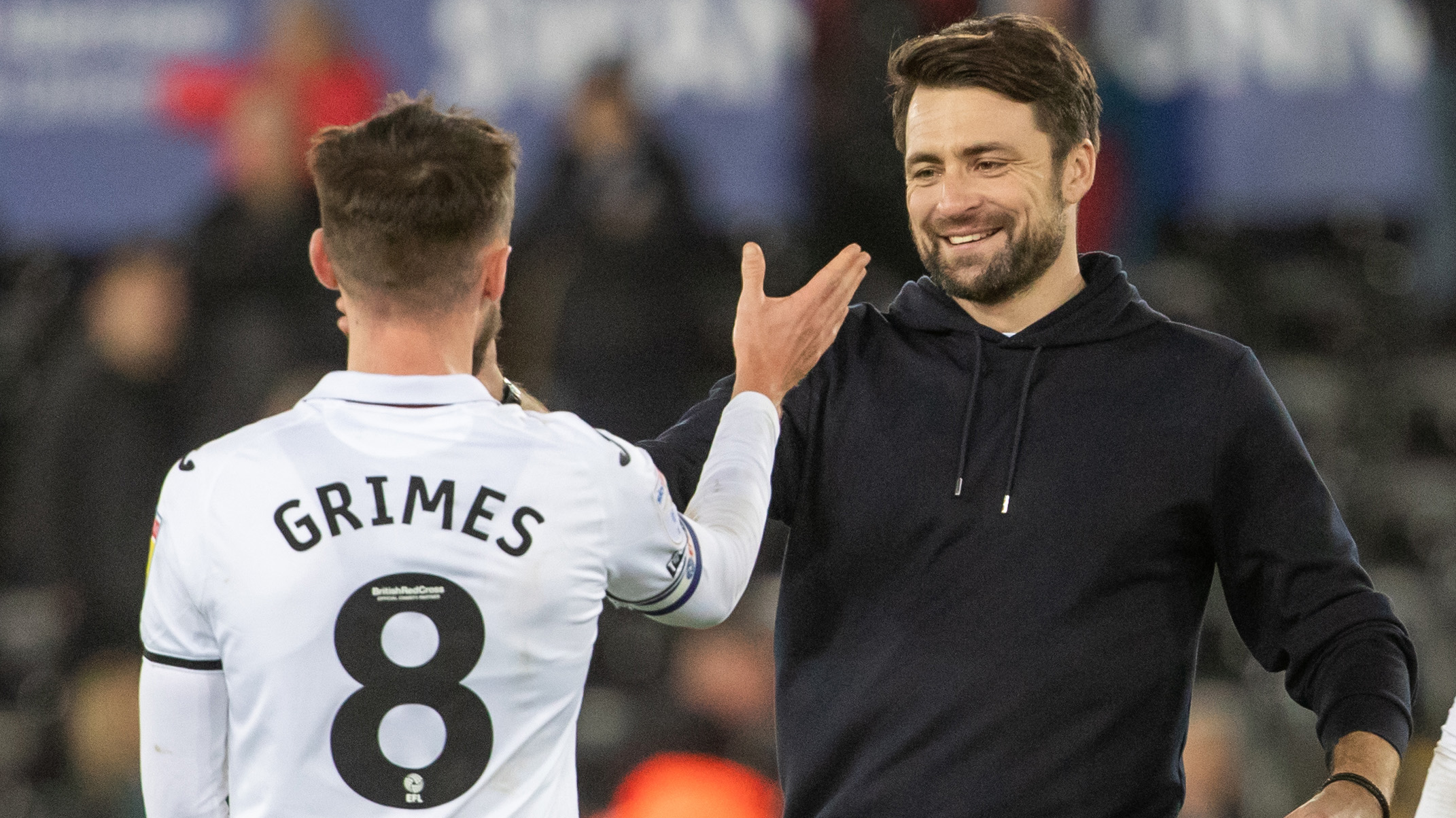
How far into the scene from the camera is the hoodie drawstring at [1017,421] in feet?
7.70

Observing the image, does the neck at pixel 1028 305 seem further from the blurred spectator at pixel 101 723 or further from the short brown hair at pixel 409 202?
the blurred spectator at pixel 101 723

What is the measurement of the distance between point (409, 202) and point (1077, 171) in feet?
3.91

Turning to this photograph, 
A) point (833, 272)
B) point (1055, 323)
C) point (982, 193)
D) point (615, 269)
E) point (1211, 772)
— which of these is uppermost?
point (982, 193)

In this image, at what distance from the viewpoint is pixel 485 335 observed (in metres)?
2.05

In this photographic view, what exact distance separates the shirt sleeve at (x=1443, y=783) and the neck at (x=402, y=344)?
130 cm

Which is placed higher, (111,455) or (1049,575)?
(1049,575)

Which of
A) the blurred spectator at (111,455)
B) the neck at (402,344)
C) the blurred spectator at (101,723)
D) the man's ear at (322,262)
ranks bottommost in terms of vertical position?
the blurred spectator at (101,723)

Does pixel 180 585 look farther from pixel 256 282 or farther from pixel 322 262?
pixel 256 282

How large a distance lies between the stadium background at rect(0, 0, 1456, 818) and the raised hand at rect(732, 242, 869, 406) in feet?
10.3

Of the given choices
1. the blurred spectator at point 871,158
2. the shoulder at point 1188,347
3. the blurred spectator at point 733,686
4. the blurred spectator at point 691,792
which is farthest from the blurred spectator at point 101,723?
the shoulder at point 1188,347

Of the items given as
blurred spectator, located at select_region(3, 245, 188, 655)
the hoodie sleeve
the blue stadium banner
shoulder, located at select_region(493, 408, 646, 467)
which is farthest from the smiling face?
blurred spectator, located at select_region(3, 245, 188, 655)

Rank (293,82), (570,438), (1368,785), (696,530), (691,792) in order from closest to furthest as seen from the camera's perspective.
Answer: (570,438) < (696,530) < (1368,785) < (691,792) < (293,82)

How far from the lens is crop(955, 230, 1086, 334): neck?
99.3 inches

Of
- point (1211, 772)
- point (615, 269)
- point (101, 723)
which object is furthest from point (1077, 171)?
point (101, 723)
